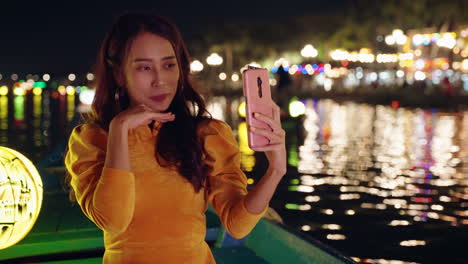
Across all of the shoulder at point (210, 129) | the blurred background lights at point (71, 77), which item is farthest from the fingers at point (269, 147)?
the blurred background lights at point (71, 77)

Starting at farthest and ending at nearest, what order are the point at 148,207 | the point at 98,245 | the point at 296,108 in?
the point at 296,108 → the point at 98,245 → the point at 148,207

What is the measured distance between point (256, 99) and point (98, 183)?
1.90ft

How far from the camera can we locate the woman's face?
7.17 ft

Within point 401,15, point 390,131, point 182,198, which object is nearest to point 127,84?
point 182,198

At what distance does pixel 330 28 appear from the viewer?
177 ft

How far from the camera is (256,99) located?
6.42 feet

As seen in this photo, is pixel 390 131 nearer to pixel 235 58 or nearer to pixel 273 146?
pixel 273 146

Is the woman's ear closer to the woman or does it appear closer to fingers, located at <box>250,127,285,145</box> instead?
the woman

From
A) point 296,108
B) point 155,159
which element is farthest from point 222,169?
point 296,108

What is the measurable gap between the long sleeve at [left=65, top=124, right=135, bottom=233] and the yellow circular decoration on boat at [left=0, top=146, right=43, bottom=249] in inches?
56.6

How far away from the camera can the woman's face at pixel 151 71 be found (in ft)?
7.17

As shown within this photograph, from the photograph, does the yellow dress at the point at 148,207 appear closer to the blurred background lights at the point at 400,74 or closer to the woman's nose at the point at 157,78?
the woman's nose at the point at 157,78

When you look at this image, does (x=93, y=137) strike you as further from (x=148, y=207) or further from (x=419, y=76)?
(x=419, y=76)

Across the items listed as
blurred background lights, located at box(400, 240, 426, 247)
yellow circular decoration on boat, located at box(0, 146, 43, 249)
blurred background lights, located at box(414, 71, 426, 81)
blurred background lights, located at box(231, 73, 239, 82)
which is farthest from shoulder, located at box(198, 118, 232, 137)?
blurred background lights, located at box(231, 73, 239, 82)
